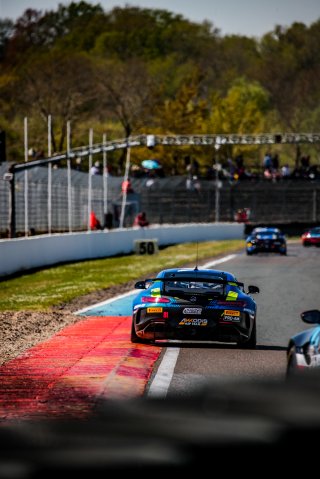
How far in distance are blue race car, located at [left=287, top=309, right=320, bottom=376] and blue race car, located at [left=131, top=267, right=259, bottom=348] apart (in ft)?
24.2

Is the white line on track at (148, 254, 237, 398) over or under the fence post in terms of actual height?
under

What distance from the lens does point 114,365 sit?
44.7 feet

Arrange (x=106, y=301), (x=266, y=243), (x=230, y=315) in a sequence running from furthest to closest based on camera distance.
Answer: (x=266, y=243), (x=106, y=301), (x=230, y=315)

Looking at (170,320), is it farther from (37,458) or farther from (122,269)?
(122,269)

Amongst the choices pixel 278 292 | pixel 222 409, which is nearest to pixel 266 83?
pixel 278 292

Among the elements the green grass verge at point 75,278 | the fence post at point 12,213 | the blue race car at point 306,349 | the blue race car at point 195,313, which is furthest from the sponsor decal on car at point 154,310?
the fence post at point 12,213

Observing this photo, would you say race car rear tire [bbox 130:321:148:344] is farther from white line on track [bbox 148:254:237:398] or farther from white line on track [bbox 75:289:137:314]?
white line on track [bbox 75:289:137:314]

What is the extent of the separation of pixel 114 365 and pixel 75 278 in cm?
1944

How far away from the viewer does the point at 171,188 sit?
2997 inches

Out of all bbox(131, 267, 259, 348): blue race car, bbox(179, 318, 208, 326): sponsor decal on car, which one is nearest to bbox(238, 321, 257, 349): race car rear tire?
bbox(131, 267, 259, 348): blue race car

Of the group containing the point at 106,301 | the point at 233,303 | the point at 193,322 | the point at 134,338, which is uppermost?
the point at 233,303

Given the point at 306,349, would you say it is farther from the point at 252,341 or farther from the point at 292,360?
the point at 252,341


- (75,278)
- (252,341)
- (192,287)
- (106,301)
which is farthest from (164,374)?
(75,278)

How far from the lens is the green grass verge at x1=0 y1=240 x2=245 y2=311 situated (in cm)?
2544
